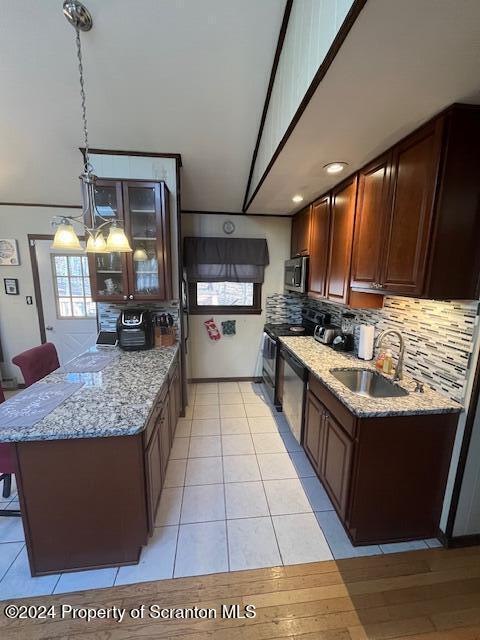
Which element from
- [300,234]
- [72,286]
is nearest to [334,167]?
[300,234]

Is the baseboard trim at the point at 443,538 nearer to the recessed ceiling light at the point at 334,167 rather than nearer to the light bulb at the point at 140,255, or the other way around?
the recessed ceiling light at the point at 334,167

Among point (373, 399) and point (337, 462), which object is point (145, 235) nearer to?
point (373, 399)

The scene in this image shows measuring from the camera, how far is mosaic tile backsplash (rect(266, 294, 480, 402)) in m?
1.46

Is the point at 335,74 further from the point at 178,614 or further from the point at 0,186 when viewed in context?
the point at 0,186

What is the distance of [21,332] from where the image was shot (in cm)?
351

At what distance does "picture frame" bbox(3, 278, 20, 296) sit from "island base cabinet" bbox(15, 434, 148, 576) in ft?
9.86

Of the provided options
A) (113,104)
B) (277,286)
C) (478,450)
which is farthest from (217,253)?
(478,450)

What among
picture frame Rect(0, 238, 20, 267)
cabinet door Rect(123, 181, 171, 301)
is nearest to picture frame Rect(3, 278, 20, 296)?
picture frame Rect(0, 238, 20, 267)

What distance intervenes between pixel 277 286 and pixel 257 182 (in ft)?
5.39

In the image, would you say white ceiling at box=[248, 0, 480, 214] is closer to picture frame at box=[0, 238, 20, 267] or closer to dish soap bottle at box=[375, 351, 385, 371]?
dish soap bottle at box=[375, 351, 385, 371]

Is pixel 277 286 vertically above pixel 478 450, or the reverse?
pixel 277 286

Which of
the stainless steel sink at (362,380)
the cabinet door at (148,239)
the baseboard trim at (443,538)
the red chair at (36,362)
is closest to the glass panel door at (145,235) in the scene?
the cabinet door at (148,239)

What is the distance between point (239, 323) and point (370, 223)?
7.55 ft

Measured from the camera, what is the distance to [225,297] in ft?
12.6
